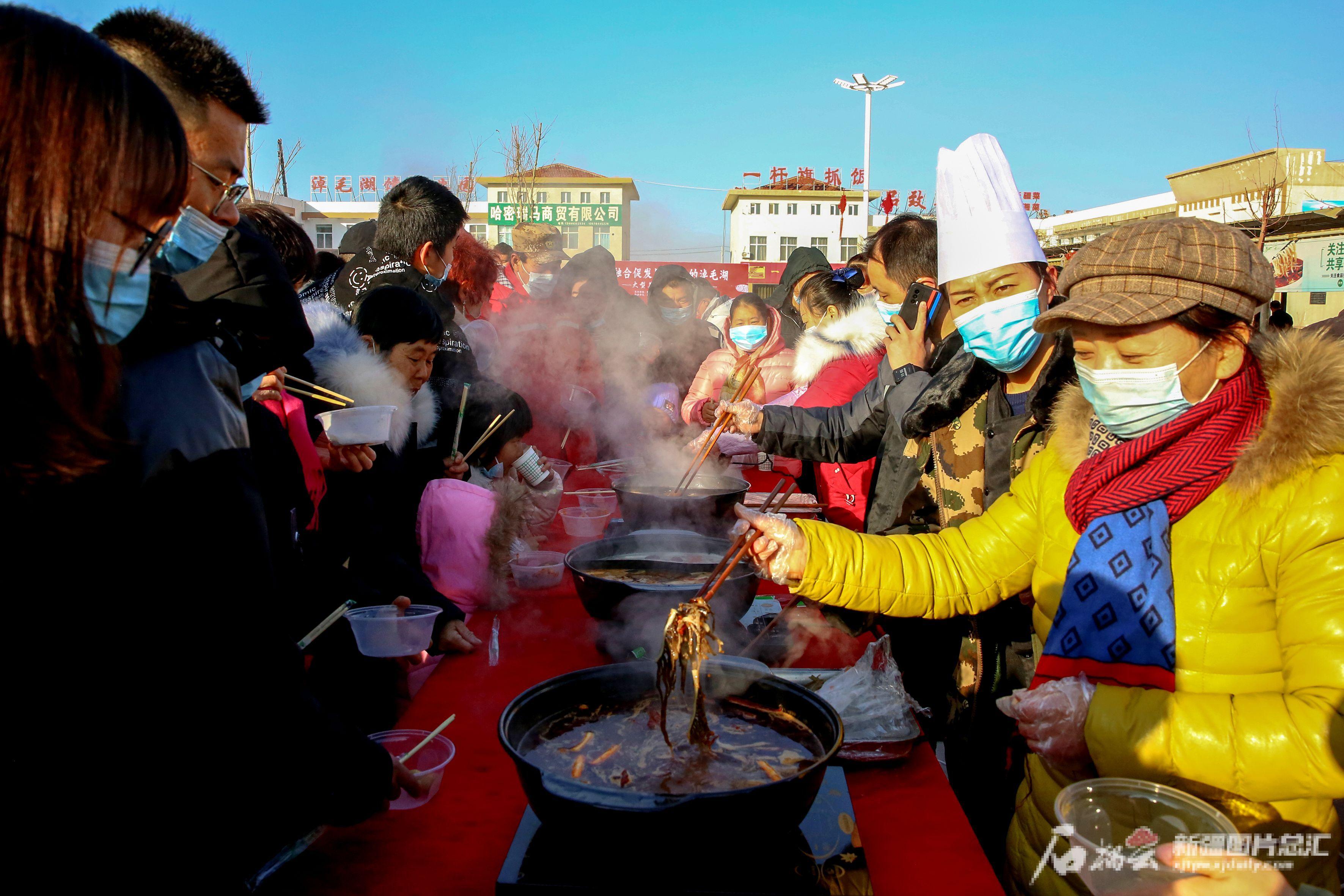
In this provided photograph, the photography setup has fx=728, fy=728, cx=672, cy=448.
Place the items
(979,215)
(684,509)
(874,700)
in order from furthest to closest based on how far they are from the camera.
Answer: (684,509) < (979,215) < (874,700)

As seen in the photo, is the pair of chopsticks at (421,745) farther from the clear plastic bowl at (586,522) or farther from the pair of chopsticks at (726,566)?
the clear plastic bowl at (586,522)

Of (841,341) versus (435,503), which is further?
(841,341)

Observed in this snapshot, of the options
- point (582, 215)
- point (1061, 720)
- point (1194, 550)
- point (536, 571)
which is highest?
point (582, 215)

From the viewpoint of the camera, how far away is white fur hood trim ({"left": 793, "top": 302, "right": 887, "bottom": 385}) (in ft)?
14.6

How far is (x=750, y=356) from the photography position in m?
5.94

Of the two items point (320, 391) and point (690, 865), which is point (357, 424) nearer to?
point (320, 391)

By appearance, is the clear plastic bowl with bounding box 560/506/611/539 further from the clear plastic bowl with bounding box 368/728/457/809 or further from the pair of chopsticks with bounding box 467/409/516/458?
the clear plastic bowl with bounding box 368/728/457/809

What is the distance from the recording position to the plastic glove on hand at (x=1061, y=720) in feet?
4.81

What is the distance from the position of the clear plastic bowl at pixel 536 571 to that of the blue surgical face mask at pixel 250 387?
44.0 inches

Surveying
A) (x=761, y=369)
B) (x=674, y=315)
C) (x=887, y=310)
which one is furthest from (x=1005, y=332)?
(x=674, y=315)

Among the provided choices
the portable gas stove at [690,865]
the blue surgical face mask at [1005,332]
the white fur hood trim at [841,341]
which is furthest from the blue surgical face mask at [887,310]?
the portable gas stove at [690,865]

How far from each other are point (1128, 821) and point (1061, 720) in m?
0.22

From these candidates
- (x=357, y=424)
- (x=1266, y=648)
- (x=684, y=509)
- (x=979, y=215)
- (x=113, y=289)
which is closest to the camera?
(x=113, y=289)

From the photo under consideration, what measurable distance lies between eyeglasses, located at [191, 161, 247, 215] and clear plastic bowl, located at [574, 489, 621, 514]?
2166mm
